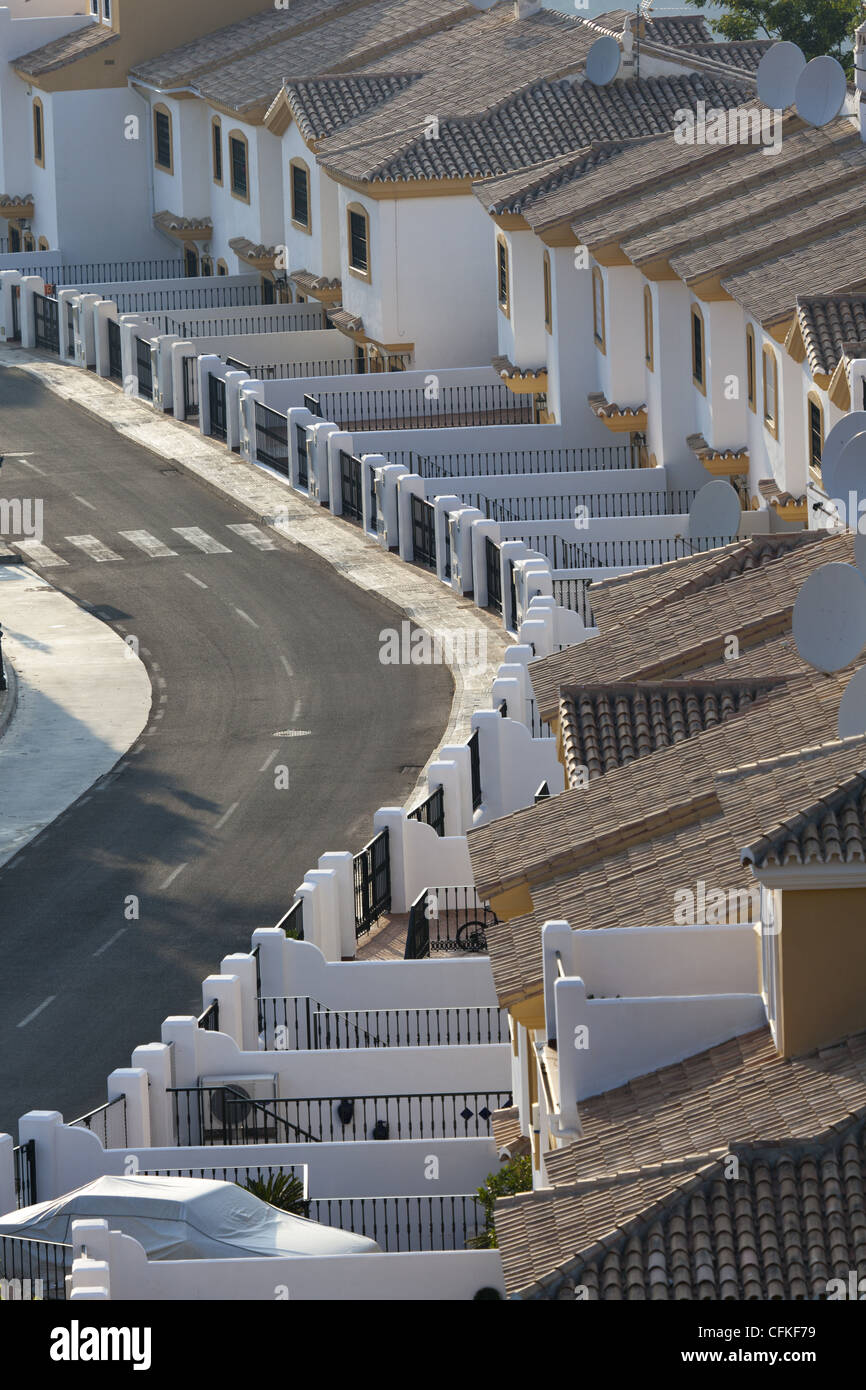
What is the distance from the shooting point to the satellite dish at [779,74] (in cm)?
5494

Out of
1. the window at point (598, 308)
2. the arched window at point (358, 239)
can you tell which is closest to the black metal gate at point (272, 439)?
the arched window at point (358, 239)

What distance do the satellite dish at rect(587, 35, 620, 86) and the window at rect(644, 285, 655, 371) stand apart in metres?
10.8

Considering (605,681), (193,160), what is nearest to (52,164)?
(193,160)

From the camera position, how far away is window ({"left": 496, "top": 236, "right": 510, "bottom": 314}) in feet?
201

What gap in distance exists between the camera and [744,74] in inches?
2584

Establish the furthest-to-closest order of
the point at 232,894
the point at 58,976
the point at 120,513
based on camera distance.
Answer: the point at 120,513, the point at 232,894, the point at 58,976

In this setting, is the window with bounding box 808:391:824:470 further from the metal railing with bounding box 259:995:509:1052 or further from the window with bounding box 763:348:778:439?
the metal railing with bounding box 259:995:509:1052

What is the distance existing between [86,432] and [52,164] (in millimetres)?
19531

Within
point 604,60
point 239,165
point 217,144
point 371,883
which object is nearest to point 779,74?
point 604,60

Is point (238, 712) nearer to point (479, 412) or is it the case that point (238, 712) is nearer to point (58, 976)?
point (58, 976)

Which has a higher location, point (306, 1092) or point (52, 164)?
point (52, 164)

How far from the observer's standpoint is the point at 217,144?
77750 mm

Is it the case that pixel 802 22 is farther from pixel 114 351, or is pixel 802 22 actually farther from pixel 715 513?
pixel 715 513

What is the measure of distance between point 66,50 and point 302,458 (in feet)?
87.1
